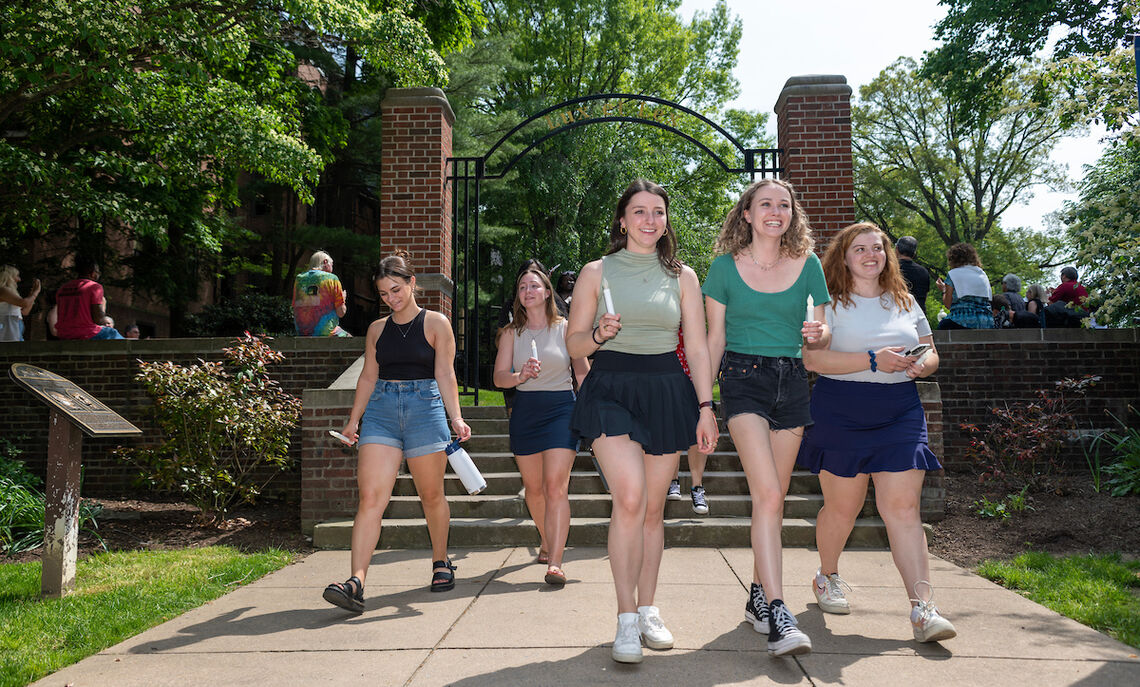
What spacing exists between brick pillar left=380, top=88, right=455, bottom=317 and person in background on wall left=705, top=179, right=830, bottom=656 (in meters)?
5.86

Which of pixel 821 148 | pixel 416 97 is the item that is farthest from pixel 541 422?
pixel 821 148

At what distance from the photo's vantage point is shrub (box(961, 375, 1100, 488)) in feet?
26.3

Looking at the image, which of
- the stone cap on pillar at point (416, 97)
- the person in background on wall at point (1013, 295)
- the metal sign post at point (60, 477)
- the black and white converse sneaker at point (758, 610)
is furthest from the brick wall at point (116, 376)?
the person in background on wall at point (1013, 295)

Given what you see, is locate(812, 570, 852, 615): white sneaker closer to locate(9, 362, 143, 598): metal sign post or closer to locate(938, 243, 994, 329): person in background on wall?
locate(9, 362, 143, 598): metal sign post

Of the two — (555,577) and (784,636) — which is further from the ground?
(784,636)

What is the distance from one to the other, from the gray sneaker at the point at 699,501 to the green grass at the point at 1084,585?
2.08 metres

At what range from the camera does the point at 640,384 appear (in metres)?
3.69

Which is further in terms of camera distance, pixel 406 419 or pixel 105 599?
pixel 105 599

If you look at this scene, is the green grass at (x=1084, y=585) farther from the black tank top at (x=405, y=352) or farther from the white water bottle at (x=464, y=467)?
the black tank top at (x=405, y=352)

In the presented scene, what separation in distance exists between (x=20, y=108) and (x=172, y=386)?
445cm

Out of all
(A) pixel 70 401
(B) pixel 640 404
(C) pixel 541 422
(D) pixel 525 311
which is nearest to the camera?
(B) pixel 640 404

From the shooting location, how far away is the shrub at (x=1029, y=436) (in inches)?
315

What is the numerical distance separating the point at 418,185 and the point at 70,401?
501 centimetres

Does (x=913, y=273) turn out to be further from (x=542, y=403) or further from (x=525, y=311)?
(x=542, y=403)
